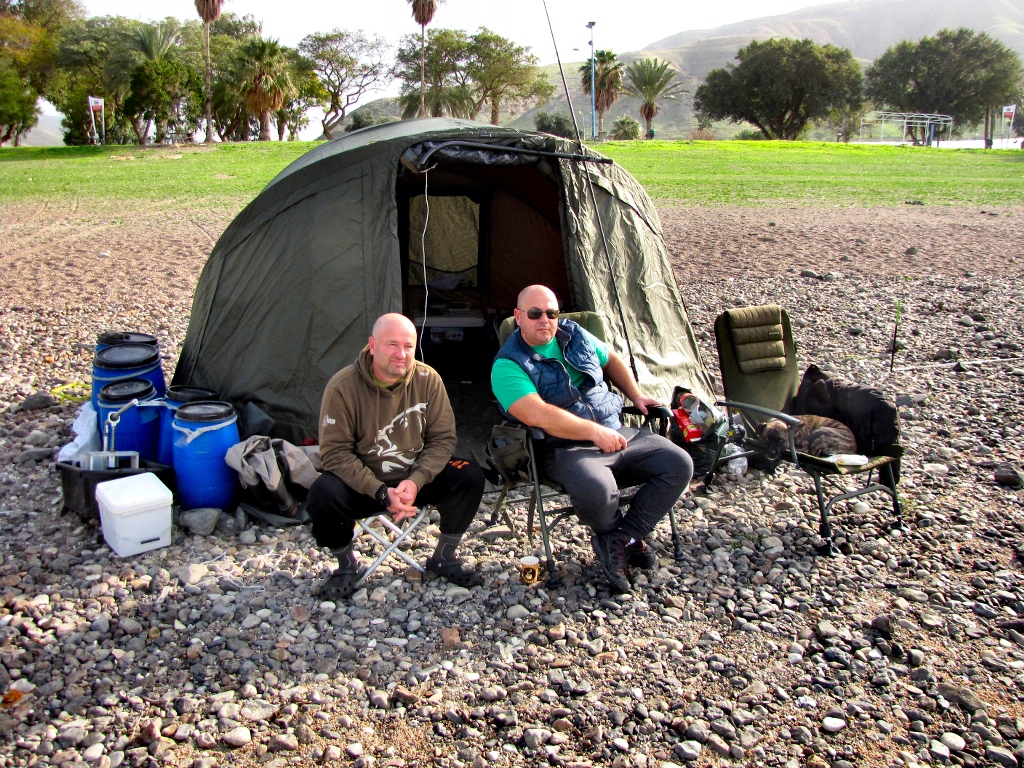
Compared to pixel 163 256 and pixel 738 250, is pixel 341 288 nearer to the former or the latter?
pixel 163 256

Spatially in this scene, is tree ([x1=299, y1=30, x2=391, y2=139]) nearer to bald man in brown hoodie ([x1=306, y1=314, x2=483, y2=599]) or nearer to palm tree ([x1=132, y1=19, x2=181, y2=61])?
palm tree ([x1=132, y1=19, x2=181, y2=61])

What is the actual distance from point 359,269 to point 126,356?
1722mm

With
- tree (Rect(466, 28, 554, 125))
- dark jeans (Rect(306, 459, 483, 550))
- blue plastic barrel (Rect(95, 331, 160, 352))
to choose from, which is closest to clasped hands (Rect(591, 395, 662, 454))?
dark jeans (Rect(306, 459, 483, 550))

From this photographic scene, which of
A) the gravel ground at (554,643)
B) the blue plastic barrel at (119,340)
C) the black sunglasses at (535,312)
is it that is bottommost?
the gravel ground at (554,643)

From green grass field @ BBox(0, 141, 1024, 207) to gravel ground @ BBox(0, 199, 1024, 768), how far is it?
44.8 feet

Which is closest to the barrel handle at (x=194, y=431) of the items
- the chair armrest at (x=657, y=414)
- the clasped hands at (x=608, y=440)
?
the clasped hands at (x=608, y=440)

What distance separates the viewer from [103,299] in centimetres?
924

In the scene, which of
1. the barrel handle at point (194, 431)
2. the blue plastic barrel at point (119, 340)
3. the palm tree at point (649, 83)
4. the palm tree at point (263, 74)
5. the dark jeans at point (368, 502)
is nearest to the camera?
the dark jeans at point (368, 502)

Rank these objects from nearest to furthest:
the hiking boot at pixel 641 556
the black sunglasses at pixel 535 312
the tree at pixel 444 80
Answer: the hiking boot at pixel 641 556, the black sunglasses at pixel 535 312, the tree at pixel 444 80

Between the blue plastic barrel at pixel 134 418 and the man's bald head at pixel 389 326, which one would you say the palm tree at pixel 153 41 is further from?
the man's bald head at pixel 389 326

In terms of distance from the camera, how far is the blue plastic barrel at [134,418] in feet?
15.9

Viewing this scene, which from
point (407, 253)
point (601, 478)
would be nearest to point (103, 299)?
point (407, 253)

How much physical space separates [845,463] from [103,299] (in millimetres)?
8329

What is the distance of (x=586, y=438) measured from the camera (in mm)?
4121
